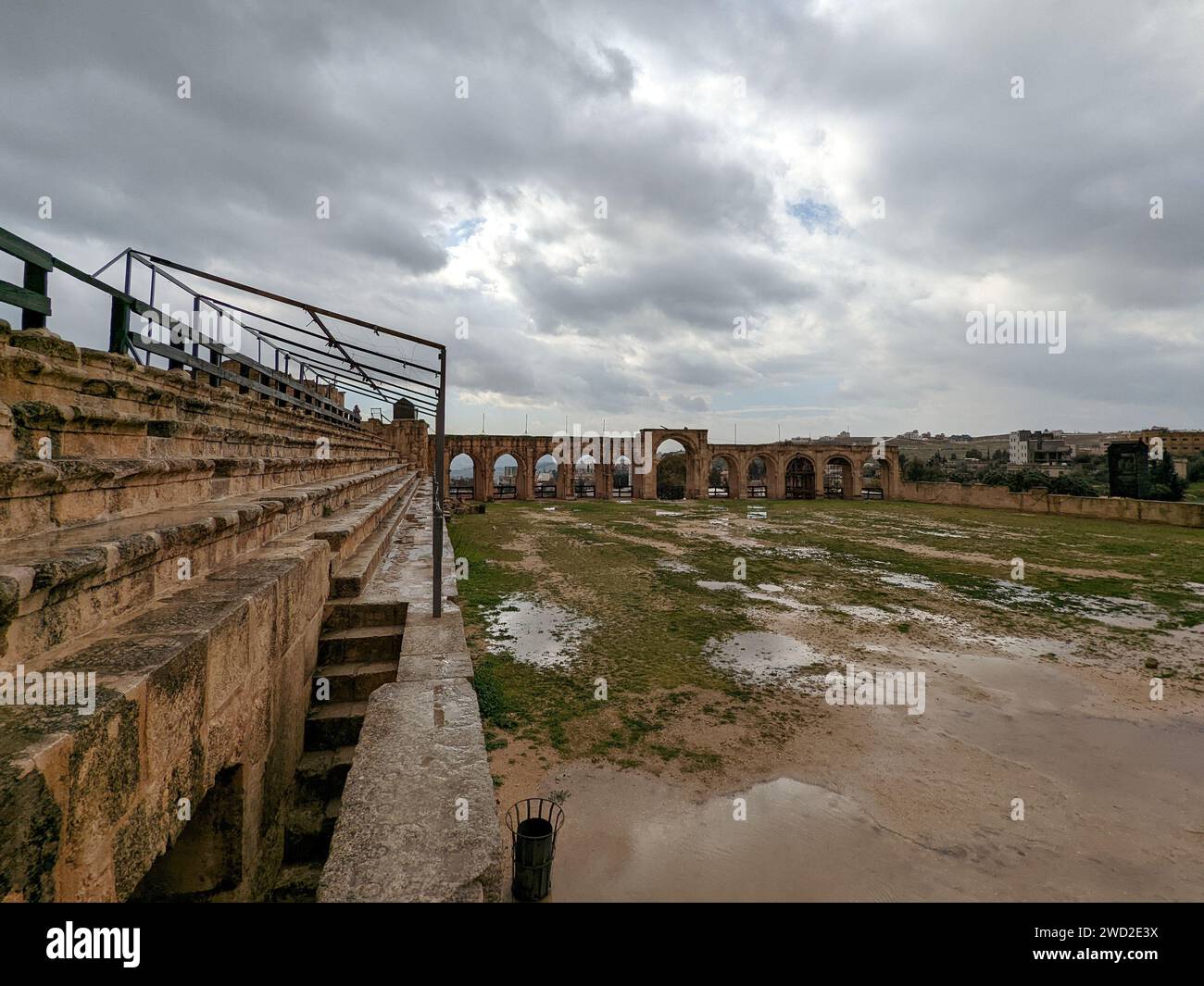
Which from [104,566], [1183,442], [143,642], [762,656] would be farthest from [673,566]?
[1183,442]

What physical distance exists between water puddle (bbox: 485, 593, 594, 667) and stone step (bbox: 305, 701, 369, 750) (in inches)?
98.6

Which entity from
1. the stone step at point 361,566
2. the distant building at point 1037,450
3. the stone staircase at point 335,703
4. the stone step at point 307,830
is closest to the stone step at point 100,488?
the stone step at point 361,566

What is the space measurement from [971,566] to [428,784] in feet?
44.5

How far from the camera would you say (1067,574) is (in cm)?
1150

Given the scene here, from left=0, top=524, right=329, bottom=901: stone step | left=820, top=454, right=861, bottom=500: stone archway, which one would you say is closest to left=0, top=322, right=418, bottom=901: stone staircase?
left=0, top=524, right=329, bottom=901: stone step

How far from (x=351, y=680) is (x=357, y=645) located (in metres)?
0.38

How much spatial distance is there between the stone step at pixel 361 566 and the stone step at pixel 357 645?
A: 444 mm

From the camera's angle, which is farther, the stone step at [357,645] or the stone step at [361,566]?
the stone step at [361,566]

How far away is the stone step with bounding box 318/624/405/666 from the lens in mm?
4395

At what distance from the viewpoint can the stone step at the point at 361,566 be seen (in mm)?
5020

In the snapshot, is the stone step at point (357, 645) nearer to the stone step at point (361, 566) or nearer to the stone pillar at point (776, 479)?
the stone step at point (361, 566)

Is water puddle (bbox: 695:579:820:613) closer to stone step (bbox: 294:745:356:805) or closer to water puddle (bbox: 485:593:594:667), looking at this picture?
water puddle (bbox: 485:593:594:667)

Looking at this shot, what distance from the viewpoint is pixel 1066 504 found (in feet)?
80.1
